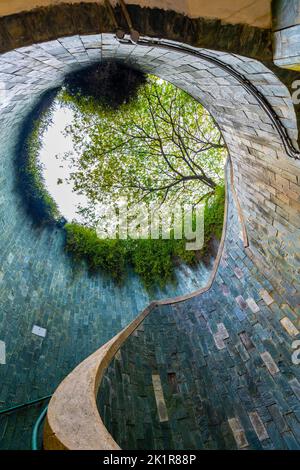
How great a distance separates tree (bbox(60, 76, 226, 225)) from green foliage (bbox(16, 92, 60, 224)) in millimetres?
916

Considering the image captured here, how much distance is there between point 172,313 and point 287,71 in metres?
4.66

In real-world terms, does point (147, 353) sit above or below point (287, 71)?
below

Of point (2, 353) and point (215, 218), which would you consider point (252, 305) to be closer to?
A: point (215, 218)

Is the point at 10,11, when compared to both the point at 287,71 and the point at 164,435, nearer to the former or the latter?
the point at 287,71

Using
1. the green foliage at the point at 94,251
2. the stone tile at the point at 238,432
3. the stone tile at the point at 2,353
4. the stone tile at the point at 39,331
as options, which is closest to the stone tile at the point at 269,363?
the stone tile at the point at 238,432

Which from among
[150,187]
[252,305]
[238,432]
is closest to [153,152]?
[150,187]

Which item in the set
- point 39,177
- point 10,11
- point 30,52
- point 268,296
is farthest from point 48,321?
point 10,11

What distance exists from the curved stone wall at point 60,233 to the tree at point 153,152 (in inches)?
78.2

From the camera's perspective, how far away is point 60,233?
8859mm

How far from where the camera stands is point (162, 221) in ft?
31.8
